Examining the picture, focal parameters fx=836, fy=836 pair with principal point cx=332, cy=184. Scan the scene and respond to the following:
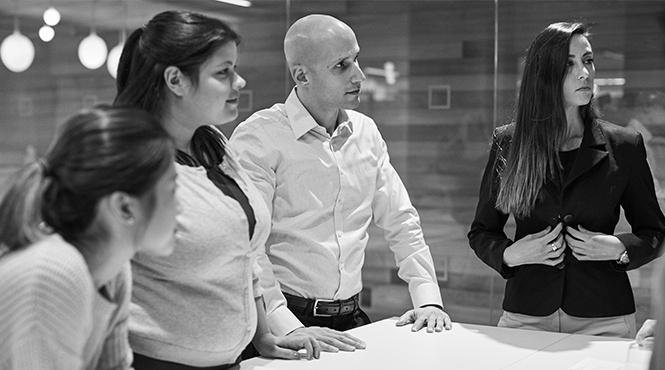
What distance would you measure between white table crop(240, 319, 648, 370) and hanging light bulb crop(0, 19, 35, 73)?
10.6 ft

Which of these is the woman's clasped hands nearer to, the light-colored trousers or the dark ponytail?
the light-colored trousers

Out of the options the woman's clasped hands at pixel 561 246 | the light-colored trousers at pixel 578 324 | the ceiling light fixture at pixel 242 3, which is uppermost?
the ceiling light fixture at pixel 242 3

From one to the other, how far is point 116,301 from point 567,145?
1.89 m

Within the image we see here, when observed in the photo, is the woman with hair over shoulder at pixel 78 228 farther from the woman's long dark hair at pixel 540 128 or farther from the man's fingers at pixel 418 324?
the woman's long dark hair at pixel 540 128

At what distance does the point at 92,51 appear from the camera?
5.37 meters

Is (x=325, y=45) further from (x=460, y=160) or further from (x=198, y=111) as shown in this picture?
(x=460, y=160)

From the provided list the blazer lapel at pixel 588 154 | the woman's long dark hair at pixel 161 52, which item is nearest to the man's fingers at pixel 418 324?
the blazer lapel at pixel 588 154

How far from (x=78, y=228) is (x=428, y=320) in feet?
5.58

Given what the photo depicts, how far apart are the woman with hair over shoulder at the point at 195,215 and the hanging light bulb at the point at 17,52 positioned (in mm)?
3195

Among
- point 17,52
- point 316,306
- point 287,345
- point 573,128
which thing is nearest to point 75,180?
point 287,345

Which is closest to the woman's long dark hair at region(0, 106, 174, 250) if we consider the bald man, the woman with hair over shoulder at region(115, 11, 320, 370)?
the woman with hair over shoulder at region(115, 11, 320, 370)

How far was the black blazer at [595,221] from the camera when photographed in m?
2.85

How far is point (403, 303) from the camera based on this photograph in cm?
553

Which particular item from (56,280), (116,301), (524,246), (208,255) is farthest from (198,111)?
(524,246)
